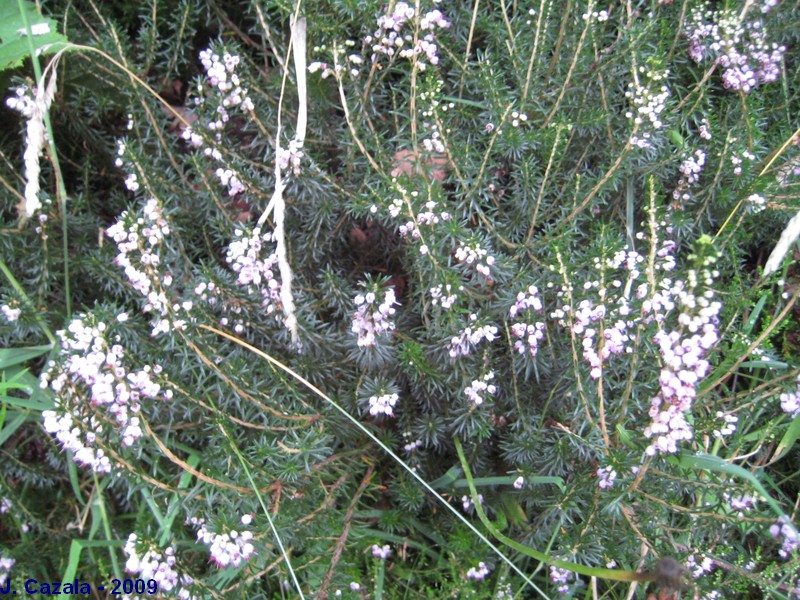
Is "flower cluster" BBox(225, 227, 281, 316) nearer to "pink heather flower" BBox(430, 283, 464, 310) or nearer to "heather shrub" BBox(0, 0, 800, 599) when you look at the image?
"heather shrub" BBox(0, 0, 800, 599)

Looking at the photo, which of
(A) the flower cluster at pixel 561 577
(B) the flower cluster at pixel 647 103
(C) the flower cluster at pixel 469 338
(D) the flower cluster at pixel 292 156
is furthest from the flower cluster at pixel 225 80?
(A) the flower cluster at pixel 561 577

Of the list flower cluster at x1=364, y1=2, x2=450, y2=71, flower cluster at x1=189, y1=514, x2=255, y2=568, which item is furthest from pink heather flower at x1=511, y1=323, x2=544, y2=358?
flower cluster at x1=189, y1=514, x2=255, y2=568

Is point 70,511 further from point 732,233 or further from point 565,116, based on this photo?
point 732,233

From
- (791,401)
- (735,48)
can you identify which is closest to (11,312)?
(791,401)

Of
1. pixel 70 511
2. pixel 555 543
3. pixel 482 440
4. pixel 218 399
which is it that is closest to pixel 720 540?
pixel 555 543

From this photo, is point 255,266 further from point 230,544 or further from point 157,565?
point 157,565

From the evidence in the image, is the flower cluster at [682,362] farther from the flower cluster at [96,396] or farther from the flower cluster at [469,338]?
the flower cluster at [96,396]
